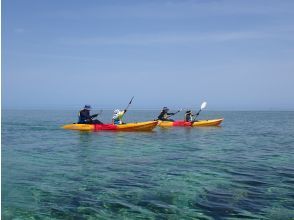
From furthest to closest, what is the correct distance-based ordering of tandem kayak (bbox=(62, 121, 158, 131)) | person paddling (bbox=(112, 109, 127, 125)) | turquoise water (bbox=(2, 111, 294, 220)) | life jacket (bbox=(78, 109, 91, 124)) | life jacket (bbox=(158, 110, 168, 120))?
life jacket (bbox=(158, 110, 168, 120)), life jacket (bbox=(78, 109, 91, 124)), person paddling (bbox=(112, 109, 127, 125)), tandem kayak (bbox=(62, 121, 158, 131)), turquoise water (bbox=(2, 111, 294, 220))

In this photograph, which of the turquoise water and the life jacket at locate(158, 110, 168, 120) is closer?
the turquoise water

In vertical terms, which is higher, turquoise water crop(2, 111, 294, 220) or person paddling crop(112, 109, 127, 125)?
person paddling crop(112, 109, 127, 125)

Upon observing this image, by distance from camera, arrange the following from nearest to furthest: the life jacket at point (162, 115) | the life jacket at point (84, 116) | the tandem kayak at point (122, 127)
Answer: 1. the tandem kayak at point (122, 127)
2. the life jacket at point (84, 116)
3. the life jacket at point (162, 115)

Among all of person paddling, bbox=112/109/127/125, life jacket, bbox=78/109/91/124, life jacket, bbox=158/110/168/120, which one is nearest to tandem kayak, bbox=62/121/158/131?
life jacket, bbox=78/109/91/124

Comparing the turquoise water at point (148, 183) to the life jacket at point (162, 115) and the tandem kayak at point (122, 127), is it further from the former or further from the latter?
the life jacket at point (162, 115)

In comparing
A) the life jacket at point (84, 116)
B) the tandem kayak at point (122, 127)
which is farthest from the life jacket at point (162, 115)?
the life jacket at point (84, 116)

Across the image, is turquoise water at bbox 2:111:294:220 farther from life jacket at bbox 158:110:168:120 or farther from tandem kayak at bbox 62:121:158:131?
life jacket at bbox 158:110:168:120

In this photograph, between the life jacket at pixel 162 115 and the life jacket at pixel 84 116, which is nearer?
the life jacket at pixel 84 116

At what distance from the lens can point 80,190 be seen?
463 inches

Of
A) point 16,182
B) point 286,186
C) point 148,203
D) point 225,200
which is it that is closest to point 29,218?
point 148,203

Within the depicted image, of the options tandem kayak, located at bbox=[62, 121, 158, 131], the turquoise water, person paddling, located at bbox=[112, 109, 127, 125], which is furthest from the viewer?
person paddling, located at bbox=[112, 109, 127, 125]

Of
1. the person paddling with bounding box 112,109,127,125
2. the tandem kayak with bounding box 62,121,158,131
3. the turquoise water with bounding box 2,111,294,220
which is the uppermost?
the person paddling with bounding box 112,109,127,125

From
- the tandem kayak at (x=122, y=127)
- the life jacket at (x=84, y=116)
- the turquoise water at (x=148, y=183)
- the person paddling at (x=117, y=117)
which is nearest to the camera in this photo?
the turquoise water at (x=148, y=183)

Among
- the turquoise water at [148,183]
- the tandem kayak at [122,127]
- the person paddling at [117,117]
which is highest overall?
the person paddling at [117,117]
